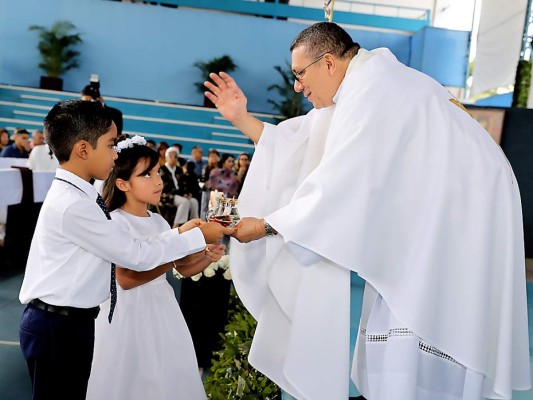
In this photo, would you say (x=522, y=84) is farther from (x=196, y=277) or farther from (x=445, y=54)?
(x=445, y=54)

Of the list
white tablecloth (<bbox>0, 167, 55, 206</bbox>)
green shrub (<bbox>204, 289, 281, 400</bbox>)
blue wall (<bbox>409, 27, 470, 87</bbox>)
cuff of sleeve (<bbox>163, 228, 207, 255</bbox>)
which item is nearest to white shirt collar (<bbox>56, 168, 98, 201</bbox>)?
cuff of sleeve (<bbox>163, 228, 207, 255</bbox>)

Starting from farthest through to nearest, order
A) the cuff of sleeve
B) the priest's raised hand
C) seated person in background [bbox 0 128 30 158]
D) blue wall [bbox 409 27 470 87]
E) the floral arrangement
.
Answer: blue wall [bbox 409 27 470 87] < seated person in background [bbox 0 128 30 158] < the floral arrangement < the priest's raised hand < the cuff of sleeve

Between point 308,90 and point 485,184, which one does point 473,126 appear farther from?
point 308,90

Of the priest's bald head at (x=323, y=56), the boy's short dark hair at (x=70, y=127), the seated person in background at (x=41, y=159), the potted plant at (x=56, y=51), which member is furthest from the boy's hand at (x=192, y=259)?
the potted plant at (x=56, y=51)

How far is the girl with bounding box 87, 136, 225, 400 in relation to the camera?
248 cm

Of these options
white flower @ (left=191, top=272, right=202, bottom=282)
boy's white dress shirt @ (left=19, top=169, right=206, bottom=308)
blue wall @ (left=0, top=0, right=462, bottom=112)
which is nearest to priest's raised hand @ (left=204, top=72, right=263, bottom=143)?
boy's white dress shirt @ (left=19, top=169, right=206, bottom=308)

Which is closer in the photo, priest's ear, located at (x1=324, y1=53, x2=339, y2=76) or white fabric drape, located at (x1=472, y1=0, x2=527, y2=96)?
priest's ear, located at (x1=324, y1=53, x2=339, y2=76)

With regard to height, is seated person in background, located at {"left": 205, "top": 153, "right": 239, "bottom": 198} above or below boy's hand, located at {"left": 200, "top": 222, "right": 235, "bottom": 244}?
below

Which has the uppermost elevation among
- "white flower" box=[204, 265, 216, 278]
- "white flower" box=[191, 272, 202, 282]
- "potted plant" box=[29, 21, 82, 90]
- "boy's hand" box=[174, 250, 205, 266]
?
"potted plant" box=[29, 21, 82, 90]

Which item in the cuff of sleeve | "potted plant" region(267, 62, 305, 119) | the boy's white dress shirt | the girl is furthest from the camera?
"potted plant" region(267, 62, 305, 119)

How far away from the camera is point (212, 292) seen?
152 inches

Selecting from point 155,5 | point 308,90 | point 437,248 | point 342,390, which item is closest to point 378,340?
point 342,390

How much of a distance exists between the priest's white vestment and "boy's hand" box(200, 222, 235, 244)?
0.93 feet

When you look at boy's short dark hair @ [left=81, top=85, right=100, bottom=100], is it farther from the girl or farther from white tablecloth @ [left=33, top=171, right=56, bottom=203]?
white tablecloth @ [left=33, top=171, right=56, bottom=203]
